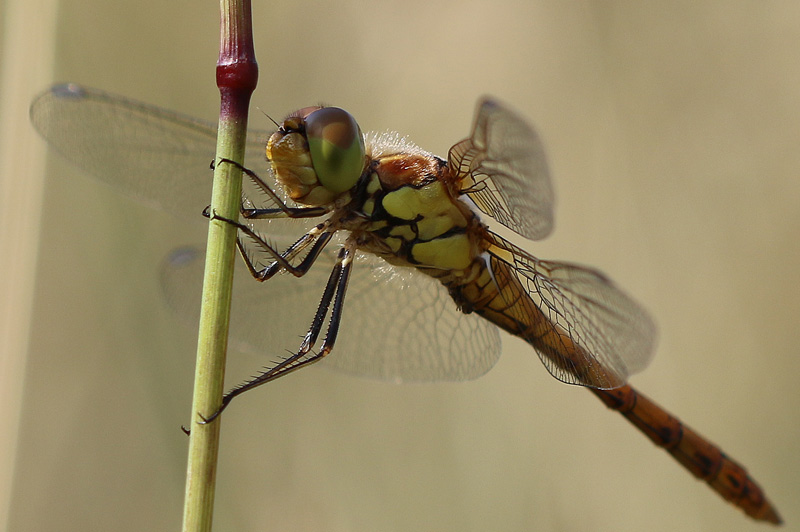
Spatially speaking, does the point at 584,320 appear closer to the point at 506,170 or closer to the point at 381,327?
the point at 506,170

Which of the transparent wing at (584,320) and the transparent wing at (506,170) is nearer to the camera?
the transparent wing at (506,170)

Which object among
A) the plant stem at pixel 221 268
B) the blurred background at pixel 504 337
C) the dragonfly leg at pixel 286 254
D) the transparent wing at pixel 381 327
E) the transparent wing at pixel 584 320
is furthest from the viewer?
the blurred background at pixel 504 337

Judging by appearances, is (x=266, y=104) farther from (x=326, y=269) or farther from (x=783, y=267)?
(x=783, y=267)

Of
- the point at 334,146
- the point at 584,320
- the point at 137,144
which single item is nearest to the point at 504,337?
the point at 584,320

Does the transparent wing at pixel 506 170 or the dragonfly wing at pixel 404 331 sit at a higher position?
the transparent wing at pixel 506 170

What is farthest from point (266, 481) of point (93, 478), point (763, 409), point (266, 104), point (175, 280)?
point (763, 409)

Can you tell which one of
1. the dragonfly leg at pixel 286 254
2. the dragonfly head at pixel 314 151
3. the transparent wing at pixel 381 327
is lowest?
the transparent wing at pixel 381 327

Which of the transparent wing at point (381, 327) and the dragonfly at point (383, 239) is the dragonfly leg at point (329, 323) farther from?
the transparent wing at point (381, 327)

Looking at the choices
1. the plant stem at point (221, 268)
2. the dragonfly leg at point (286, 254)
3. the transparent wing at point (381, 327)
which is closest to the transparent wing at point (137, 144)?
the dragonfly leg at point (286, 254)
